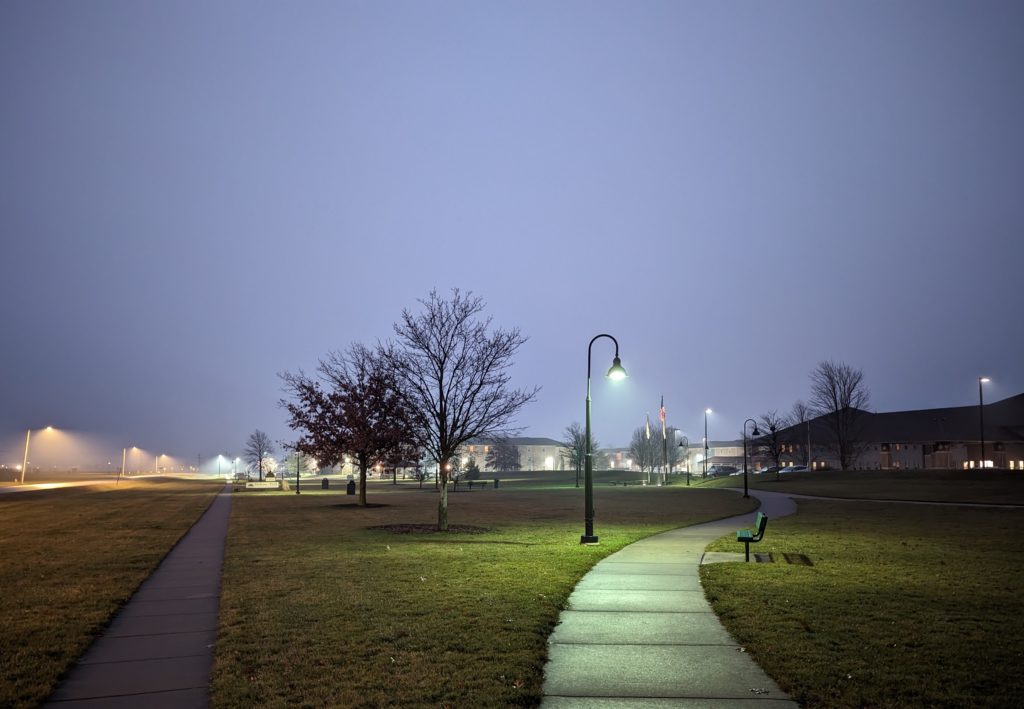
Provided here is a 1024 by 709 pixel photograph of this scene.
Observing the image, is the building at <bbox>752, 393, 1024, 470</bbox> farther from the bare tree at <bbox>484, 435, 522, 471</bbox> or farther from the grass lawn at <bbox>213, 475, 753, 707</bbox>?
the grass lawn at <bbox>213, 475, 753, 707</bbox>

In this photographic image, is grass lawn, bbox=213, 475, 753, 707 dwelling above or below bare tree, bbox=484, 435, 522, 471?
above

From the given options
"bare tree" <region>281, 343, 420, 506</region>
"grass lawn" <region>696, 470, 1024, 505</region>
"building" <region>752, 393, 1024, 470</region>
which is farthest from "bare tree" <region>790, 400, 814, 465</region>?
"bare tree" <region>281, 343, 420, 506</region>

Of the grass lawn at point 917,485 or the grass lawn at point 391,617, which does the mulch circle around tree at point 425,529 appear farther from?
the grass lawn at point 917,485

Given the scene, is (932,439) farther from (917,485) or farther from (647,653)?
(647,653)

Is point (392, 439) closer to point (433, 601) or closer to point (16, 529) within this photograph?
point (16, 529)

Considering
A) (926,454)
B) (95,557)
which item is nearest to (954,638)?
(95,557)

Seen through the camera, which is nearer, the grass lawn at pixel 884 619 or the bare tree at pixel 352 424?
the grass lawn at pixel 884 619

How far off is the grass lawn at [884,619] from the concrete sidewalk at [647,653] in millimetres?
319

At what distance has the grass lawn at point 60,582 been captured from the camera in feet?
22.7

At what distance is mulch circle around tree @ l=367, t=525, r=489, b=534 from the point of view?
2164cm

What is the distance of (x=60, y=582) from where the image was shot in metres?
11.8

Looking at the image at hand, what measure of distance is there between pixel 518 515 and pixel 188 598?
2064 centimetres

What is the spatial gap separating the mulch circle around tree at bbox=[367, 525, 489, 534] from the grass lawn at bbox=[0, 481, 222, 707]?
6.38 m

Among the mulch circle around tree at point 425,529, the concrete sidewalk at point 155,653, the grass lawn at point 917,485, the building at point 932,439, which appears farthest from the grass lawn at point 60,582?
the building at point 932,439
